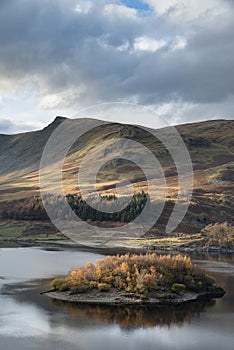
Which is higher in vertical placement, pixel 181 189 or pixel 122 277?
pixel 181 189

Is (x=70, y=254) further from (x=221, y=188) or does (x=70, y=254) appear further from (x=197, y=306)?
(x=221, y=188)

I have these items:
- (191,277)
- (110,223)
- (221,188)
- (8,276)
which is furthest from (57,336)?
(221,188)

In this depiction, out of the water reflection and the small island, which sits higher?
the small island

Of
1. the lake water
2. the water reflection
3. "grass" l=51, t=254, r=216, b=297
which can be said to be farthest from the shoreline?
the lake water

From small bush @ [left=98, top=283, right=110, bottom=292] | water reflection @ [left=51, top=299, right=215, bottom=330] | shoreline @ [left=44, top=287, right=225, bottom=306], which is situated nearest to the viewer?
water reflection @ [left=51, top=299, right=215, bottom=330]

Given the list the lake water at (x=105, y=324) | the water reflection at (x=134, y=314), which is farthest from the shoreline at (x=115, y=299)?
the lake water at (x=105, y=324)

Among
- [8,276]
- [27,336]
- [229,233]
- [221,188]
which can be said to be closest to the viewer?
[27,336]

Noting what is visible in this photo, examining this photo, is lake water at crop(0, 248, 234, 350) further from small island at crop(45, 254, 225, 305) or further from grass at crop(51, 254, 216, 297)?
grass at crop(51, 254, 216, 297)

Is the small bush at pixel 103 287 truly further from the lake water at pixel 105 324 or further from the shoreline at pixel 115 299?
the lake water at pixel 105 324

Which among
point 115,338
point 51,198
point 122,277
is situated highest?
point 51,198
